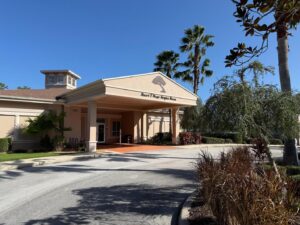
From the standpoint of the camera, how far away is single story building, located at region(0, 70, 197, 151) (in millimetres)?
19219

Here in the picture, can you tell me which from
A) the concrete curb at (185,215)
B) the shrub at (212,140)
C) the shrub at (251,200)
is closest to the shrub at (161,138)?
the shrub at (212,140)

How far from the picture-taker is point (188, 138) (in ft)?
89.2

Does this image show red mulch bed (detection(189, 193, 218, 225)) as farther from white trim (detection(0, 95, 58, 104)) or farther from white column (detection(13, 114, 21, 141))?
white column (detection(13, 114, 21, 141))

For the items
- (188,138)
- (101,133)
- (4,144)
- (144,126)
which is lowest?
(4,144)

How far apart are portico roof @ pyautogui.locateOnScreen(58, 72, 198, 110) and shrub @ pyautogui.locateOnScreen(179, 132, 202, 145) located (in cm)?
413

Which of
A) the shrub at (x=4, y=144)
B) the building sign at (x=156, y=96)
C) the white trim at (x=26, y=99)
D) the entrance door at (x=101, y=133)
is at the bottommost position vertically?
the shrub at (x=4, y=144)

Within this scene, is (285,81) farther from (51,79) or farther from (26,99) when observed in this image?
(51,79)

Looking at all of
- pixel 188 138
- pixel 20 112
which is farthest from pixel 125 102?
pixel 20 112

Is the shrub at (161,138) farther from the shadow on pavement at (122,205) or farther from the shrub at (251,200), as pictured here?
the shrub at (251,200)

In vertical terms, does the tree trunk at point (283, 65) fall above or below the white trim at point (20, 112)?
above

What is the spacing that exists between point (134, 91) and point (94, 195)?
12749 millimetres

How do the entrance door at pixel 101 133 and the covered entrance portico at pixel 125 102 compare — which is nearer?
the covered entrance portico at pixel 125 102

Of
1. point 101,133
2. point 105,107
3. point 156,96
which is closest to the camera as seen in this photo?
point 156,96

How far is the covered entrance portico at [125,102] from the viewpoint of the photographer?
18891mm
